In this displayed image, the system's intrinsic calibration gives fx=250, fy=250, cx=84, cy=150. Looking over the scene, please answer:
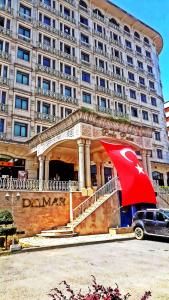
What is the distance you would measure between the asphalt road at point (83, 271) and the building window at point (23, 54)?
71.1ft

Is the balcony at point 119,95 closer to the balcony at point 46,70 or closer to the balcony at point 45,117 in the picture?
the balcony at point 46,70

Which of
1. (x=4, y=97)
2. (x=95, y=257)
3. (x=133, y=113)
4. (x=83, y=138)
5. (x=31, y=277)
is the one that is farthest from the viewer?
(x=133, y=113)

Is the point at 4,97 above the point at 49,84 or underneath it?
underneath

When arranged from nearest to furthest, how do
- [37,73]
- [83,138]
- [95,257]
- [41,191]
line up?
[95,257], [41,191], [83,138], [37,73]

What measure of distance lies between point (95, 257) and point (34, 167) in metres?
16.5

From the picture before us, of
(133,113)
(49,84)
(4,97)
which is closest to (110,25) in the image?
(133,113)

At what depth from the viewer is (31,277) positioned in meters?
6.36

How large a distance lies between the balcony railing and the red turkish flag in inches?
143

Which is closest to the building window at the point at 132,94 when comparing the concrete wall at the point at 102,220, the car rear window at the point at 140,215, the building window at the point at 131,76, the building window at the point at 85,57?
the building window at the point at 131,76

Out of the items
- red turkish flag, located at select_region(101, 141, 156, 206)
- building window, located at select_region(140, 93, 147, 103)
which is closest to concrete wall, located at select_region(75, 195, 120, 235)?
red turkish flag, located at select_region(101, 141, 156, 206)

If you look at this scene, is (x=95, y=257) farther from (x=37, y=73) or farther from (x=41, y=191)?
(x=37, y=73)

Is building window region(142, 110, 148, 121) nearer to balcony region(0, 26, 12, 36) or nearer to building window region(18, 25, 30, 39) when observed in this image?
building window region(18, 25, 30, 39)

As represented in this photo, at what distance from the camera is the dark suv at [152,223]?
12.4 m

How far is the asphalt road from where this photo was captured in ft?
17.4
